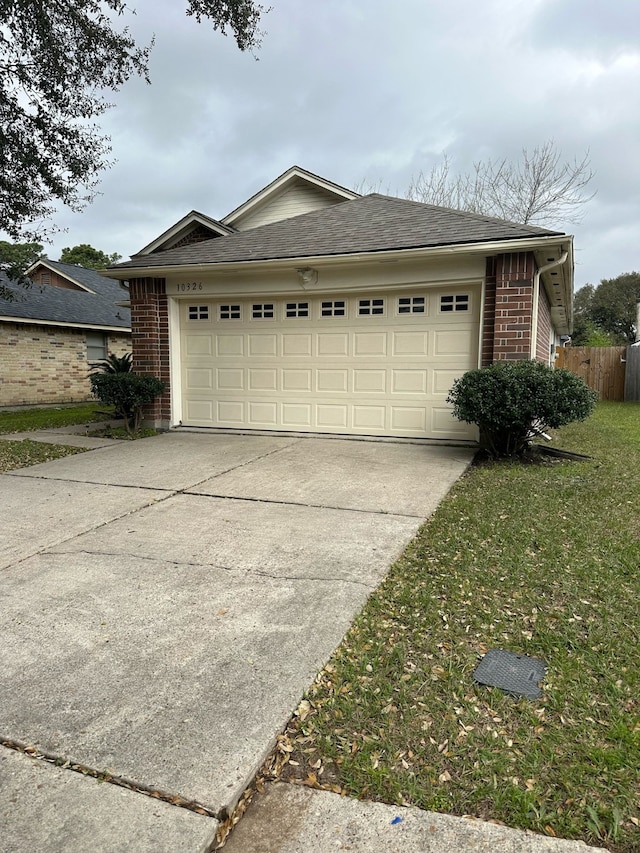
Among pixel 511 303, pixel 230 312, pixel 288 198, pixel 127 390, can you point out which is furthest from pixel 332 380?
pixel 288 198

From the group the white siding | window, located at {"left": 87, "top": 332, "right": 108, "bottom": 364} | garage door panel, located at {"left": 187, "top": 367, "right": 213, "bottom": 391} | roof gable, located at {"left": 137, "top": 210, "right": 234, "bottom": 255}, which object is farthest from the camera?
window, located at {"left": 87, "top": 332, "right": 108, "bottom": 364}

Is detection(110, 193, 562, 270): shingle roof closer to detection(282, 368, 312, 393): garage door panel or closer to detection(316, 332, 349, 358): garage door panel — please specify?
detection(316, 332, 349, 358): garage door panel

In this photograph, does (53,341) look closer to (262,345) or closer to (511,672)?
(262,345)

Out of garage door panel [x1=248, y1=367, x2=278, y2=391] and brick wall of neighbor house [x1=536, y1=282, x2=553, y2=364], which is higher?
brick wall of neighbor house [x1=536, y1=282, x2=553, y2=364]

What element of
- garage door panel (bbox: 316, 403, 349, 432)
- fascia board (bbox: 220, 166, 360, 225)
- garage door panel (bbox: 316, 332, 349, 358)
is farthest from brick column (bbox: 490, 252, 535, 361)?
fascia board (bbox: 220, 166, 360, 225)

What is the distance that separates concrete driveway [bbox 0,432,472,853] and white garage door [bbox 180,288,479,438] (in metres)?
2.44

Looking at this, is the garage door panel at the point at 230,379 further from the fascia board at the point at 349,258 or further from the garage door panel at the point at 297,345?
the fascia board at the point at 349,258

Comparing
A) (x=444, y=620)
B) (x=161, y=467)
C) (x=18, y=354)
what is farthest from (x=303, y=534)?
(x=18, y=354)

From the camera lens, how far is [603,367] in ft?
60.8

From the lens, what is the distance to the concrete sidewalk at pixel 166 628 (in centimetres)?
168

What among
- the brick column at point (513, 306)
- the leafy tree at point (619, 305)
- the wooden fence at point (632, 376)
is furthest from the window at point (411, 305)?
the leafy tree at point (619, 305)

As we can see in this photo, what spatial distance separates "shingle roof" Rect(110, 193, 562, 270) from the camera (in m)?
7.51

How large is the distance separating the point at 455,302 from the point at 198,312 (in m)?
4.45

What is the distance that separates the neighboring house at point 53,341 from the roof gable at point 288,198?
16.5 feet
